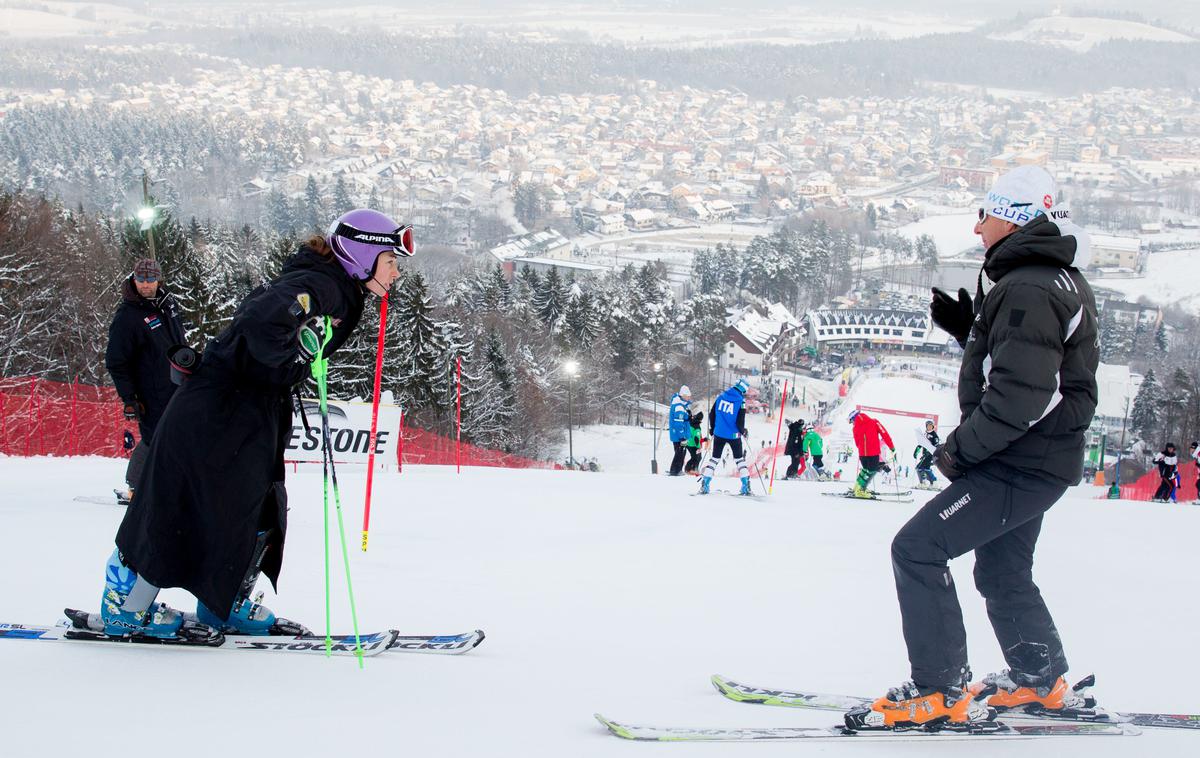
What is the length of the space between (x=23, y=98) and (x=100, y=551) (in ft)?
655

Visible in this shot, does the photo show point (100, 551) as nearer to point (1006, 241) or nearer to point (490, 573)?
point (490, 573)

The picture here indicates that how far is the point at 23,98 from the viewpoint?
6565 inches

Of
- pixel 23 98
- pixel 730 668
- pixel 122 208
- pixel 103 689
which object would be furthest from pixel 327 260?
pixel 23 98

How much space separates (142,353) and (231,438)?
8.27 ft

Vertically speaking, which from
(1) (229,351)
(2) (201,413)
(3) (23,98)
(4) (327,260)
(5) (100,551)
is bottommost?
(5) (100,551)

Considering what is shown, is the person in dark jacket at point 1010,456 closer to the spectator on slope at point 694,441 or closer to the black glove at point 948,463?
the black glove at point 948,463

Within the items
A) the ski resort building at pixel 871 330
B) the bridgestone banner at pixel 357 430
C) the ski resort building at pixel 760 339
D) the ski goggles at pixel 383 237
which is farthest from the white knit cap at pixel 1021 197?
the ski resort building at pixel 871 330

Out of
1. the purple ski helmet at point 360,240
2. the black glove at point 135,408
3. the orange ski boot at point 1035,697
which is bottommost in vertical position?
the orange ski boot at point 1035,697

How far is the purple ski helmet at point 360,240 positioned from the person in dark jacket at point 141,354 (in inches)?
94.5

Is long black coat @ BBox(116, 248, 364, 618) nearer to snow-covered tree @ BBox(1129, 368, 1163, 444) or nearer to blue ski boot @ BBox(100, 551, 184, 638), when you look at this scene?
blue ski boot @ BBox(100, 551, 184, 638)

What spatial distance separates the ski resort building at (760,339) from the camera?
74375 mm

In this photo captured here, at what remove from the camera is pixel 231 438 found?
274 centimetres

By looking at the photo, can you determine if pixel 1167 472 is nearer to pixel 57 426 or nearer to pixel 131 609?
pixel 131 609

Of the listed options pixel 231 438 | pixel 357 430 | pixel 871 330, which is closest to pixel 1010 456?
pixel 231 438
